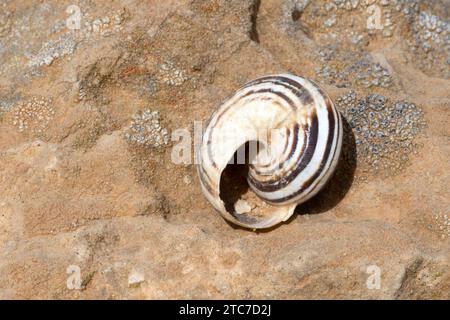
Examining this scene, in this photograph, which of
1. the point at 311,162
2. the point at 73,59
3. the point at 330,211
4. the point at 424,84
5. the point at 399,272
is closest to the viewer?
the point at 399,272

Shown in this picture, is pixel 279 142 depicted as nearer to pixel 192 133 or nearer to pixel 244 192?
pixel 244 192

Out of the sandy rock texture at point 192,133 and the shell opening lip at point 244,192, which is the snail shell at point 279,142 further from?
the sandy rock texture at point 192,133

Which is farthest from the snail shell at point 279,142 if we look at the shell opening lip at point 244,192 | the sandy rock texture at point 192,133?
the sandy rock texture at point 192,133

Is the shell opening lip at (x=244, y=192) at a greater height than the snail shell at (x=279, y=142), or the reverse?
the snail shell at (x=279, y=142)

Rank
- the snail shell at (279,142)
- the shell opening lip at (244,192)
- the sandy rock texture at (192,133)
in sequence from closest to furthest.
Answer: the sandy rock texture at (192,133) → the snail shell at (279,142) → the shell opening lip at (244,192)

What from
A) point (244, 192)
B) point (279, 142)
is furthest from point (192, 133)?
point (279, 142)

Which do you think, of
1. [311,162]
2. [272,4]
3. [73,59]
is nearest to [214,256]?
[311,162]

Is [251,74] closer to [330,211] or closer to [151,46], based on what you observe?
[151,46]
